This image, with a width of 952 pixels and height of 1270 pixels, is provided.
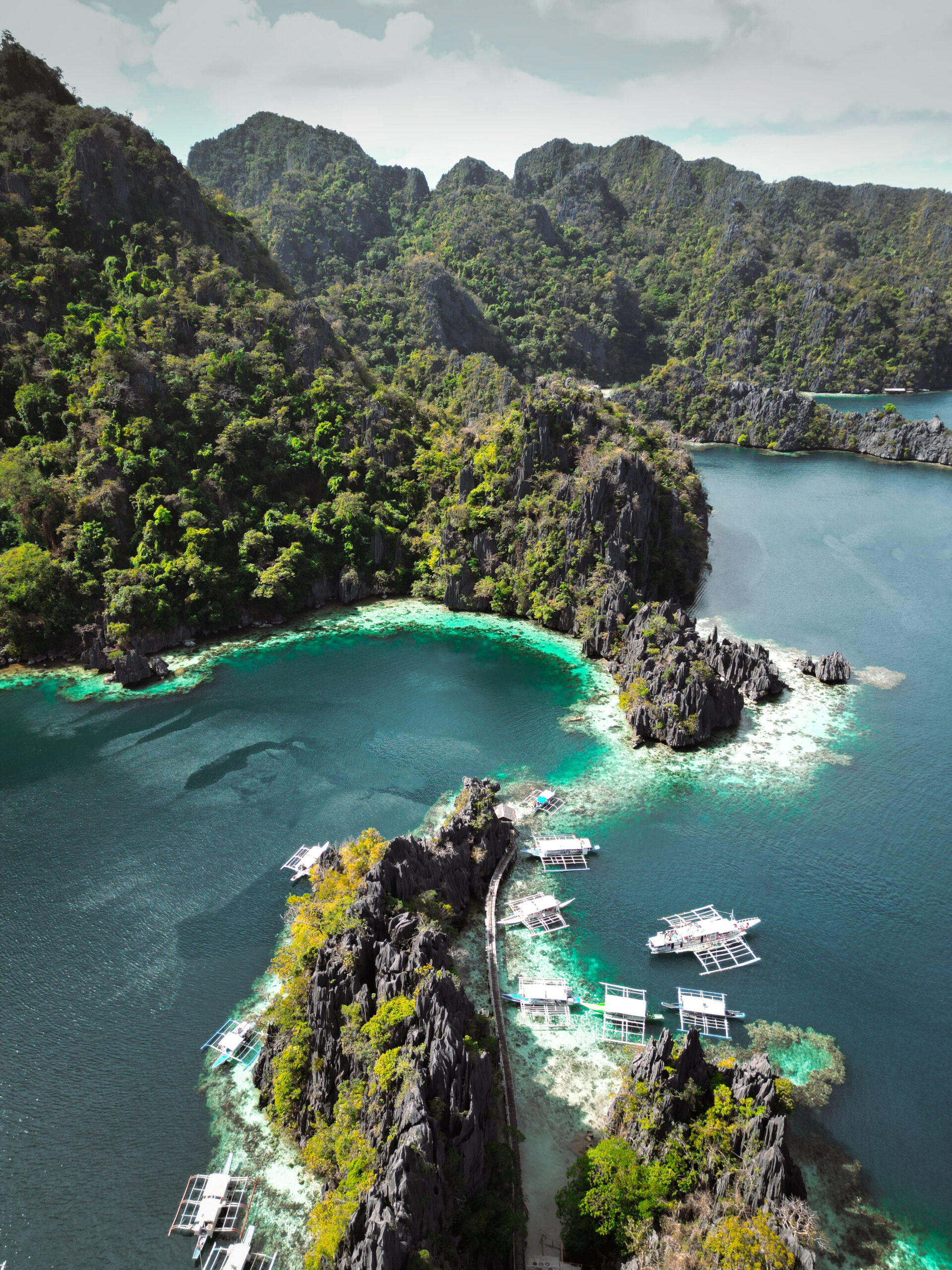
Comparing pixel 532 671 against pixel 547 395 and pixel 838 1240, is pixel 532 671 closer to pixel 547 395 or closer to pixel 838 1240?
pixel 547 395

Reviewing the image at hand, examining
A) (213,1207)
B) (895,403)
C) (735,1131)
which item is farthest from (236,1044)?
(895,403)

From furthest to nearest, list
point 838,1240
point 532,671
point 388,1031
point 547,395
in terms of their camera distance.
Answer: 1. point 547,395
2. point 532,671
3. point 388,1031
4. point 838,1240

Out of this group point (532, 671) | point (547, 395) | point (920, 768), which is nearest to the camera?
point (920, 768)

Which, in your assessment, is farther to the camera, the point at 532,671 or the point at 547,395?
the point at 547,395

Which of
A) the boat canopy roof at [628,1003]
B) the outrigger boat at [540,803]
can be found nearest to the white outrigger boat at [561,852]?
the outrigger boat at [540,803]

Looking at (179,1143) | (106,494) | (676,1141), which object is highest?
(106,494)

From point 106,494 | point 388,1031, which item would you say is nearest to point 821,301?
point 106,494

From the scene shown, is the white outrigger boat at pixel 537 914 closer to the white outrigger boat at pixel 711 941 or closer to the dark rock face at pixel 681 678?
the white outrigger boat at pixel 711 941

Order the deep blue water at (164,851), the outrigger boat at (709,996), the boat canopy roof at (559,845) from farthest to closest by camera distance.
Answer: the boat canopy roof at (559,845) → the outrigger boat at (709,996) → the deep blue water at (164,851)
